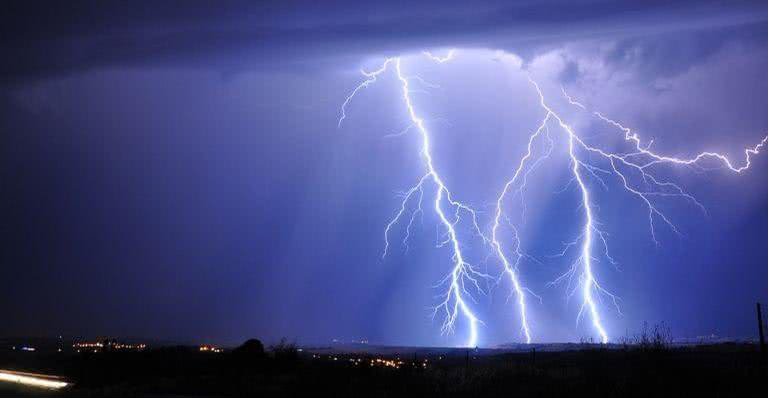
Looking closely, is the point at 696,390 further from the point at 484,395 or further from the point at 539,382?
the point at 484,395

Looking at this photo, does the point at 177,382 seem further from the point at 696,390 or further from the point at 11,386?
the point at 696,390

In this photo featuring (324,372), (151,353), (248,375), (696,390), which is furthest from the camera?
(151,353)

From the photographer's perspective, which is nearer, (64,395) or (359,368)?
(64,395)

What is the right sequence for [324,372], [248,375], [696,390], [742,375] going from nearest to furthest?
1. [696,390]
2. [742,375]
3. [324,372]
4. [248,375]

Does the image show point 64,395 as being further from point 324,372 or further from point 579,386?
point 579,386

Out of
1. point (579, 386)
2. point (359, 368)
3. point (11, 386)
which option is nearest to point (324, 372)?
point (359, 368)

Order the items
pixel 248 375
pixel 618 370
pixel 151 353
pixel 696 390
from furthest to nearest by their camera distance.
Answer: pixel 151 353 < pixel 248 375 < pixel 618 370 < pixel 696 390

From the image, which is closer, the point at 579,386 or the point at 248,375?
the point at 579,386

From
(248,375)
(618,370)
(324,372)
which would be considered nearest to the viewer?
(618,370)

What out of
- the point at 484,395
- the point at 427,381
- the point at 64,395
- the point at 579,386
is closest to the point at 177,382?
the point at 64,395
